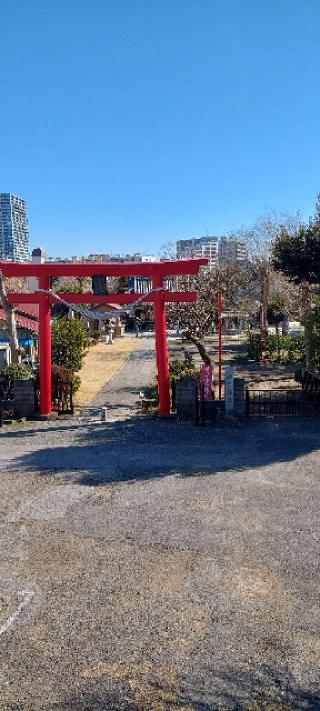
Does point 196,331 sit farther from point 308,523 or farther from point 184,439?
point 308,523

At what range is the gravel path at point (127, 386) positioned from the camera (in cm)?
1728

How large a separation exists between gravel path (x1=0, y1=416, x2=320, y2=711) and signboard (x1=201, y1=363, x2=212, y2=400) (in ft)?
8.59

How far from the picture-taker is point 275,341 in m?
29.2

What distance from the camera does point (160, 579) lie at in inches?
265

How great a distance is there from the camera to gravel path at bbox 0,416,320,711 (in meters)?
4.95

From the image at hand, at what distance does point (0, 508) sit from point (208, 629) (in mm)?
4871

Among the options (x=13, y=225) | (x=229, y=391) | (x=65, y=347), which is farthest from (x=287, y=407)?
(x=13, y=225)

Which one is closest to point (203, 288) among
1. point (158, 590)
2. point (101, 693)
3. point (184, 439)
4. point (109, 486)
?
point (184, 439)

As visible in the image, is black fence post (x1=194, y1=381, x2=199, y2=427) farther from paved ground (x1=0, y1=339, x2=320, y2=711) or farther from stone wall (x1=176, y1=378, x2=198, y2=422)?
paved ground (x1=0, y1=339, x2=320, y2=711)

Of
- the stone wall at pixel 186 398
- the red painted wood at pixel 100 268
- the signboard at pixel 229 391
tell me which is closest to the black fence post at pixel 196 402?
the stone wall at pixel 186 398

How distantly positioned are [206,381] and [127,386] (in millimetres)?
8309

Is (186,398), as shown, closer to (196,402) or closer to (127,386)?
(196,402)

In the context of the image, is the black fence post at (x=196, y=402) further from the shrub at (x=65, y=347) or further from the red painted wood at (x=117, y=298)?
the shrub at (x=65, y=347)

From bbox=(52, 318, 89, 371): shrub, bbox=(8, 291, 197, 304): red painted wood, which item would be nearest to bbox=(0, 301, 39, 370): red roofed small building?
bbox=(52, 318, 89, 371): shrub
